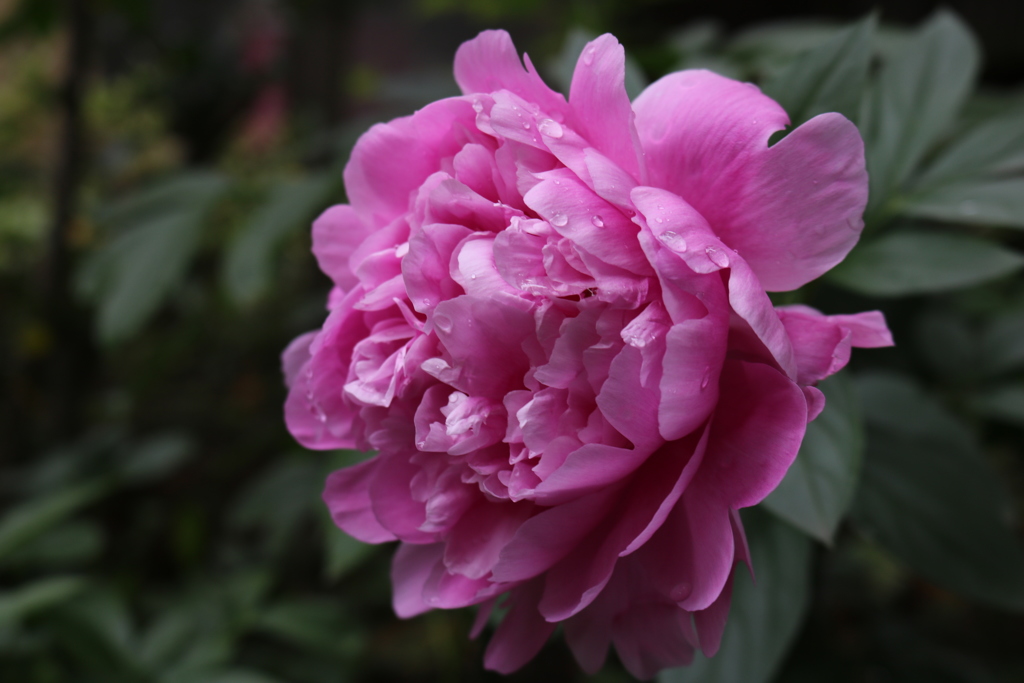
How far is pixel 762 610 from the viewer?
0.45 m

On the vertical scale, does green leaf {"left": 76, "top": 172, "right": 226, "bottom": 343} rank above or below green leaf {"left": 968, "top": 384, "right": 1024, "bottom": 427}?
above

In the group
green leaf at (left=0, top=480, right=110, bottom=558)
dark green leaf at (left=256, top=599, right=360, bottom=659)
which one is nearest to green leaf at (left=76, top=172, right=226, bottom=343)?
green leaf at (left=0, top=480, right=110, bottom=558)

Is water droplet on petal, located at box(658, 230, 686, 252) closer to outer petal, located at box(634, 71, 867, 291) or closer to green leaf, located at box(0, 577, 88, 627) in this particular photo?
outer petal, located at box(634, 71, 867, 291)

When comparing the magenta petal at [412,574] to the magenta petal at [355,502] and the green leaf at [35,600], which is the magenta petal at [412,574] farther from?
the green leaf at [35,600]

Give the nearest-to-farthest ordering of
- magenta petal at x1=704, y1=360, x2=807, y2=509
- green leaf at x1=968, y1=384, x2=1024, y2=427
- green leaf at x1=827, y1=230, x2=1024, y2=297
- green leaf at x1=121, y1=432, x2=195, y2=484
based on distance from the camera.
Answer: magenta petal at x1=704, y1=360, x2=807, y2=509 → green leaf at x1=827, y1=230, x2=1024, y2=297 → green leaf at x1=968, y1=384, x2=1024, y2=427 → green leaf at x1=121, y1=432, x2=195, y2=484

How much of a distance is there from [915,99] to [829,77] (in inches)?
6.0

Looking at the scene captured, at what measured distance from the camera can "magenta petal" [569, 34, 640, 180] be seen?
1.03 feet

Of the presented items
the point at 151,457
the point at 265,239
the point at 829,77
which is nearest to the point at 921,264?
the point at 829,77

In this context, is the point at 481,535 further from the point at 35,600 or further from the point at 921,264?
the point at 35,600

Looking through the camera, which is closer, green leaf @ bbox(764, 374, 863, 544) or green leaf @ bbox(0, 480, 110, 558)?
green leaf @ bbox(764, 374, 863, 544)

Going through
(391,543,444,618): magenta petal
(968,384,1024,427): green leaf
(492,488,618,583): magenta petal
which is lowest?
(968,384,1024,427): green leaf

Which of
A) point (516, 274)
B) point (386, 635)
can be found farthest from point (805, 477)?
point (386, 635)

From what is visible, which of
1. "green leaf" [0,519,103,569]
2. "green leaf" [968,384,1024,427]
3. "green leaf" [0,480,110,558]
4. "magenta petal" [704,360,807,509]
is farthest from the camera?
"green leaf" [0,519,103,569]

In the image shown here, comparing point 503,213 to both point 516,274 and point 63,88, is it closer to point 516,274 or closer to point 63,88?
point 516,274
